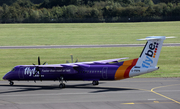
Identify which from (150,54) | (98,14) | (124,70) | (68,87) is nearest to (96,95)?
(124,70)

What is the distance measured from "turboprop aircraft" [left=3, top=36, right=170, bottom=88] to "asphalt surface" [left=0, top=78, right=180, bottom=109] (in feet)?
4.00

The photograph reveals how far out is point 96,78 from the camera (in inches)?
1153

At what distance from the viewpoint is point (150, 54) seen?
27.1m

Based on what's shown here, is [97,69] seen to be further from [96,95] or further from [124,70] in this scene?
[96,95]

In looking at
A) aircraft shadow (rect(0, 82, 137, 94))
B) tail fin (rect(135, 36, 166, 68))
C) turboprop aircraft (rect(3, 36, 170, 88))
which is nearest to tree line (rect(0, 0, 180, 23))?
turboprop aircraft (rect(3, 36, 170, 88))

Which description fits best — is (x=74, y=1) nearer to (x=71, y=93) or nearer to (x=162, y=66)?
(x=162, y=66)

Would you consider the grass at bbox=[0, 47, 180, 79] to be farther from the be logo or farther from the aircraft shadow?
the be logo

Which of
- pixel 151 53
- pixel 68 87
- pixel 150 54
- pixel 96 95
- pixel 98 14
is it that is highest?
pixel 98 14

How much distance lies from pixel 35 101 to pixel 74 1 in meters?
155

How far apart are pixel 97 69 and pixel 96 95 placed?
3973 millimetres

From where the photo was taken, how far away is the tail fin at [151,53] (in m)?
26.7

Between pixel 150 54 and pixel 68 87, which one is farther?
pixel 68 87

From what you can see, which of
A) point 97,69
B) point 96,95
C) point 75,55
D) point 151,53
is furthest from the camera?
point 75,55

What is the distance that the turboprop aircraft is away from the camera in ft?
88.7
